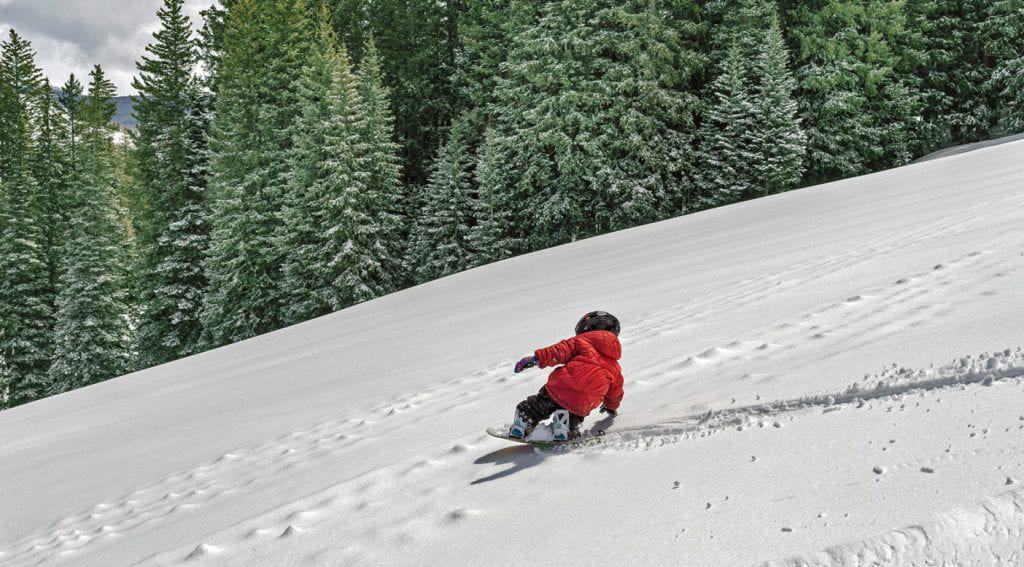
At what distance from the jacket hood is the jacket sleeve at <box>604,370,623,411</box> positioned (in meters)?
0.14

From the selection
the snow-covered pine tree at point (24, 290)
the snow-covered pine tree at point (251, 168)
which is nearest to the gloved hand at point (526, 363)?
the snow-covered pine tree at point (251, 168)

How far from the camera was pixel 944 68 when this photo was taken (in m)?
31.9

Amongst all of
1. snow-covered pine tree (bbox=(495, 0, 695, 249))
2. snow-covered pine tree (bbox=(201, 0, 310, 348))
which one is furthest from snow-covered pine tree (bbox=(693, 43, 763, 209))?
snow-covered pine tree (bbox=(201, 0, 310, 348))

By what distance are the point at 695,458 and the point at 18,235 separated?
3991 cm

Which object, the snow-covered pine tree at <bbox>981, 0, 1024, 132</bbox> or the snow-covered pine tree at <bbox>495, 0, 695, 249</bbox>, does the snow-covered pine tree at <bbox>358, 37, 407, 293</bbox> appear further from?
the snow-covered pine tree at <bbox>981, 0, 1024, 132</bbox>

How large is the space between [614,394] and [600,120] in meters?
23.8

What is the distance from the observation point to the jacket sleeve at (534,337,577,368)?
3580 millimetres

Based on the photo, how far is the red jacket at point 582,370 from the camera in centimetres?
364

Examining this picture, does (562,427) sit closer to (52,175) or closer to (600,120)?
(600,120)

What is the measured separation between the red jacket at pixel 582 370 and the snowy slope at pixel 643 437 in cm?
26

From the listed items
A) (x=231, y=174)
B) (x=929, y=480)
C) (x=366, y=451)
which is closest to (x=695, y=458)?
(x=929, y=480)

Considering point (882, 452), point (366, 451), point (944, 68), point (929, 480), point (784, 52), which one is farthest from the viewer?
point (944, 68)

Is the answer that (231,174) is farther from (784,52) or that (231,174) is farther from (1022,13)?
(1022,13)

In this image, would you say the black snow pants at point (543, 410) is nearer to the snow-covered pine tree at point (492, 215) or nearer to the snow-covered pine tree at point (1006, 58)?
the snow-covered pine tree at point (492, 215)
